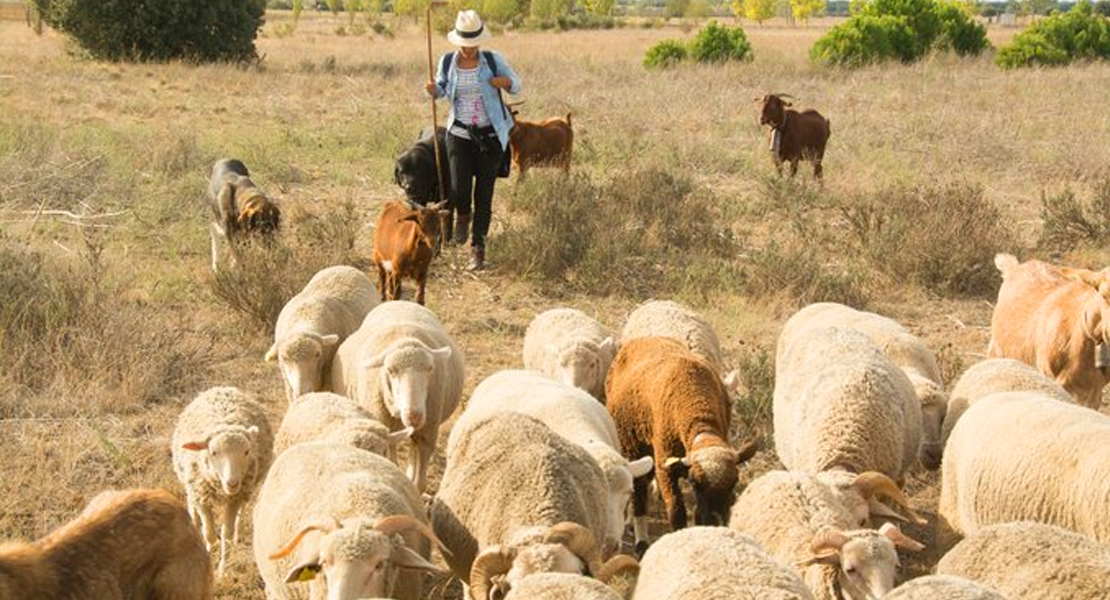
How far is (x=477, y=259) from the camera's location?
12.2 meters

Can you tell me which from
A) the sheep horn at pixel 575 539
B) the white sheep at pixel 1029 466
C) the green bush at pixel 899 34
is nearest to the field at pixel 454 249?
the white sheep at pixel 1029 466

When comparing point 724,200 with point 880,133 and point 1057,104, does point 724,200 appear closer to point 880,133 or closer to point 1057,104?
point 880,133

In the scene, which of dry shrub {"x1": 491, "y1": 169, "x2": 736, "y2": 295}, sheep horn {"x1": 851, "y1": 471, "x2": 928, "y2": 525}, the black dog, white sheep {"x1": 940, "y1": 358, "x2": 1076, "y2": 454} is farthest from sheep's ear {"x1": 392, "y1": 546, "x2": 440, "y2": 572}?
the black dog

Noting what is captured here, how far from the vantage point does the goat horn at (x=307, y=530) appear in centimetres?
502

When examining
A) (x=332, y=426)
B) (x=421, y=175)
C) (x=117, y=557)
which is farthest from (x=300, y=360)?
(x=421, y=175)

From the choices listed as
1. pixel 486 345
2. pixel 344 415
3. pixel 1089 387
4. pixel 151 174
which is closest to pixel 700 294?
pixel 486 345

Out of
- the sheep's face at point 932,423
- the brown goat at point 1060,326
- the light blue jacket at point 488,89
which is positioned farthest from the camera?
the light blue jacket at point 488,89

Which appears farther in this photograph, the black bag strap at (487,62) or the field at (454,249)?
the black bag strap at (487,62)

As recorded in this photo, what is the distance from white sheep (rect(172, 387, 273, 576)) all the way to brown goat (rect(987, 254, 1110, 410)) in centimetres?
501

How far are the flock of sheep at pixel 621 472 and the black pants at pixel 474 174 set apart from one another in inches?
119

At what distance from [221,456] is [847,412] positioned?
330 centimetres

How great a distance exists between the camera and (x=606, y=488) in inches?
234

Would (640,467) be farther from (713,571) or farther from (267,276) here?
(267,276)

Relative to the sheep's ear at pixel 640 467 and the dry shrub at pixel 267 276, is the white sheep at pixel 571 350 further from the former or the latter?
the dry shrub at pixel 267 276
